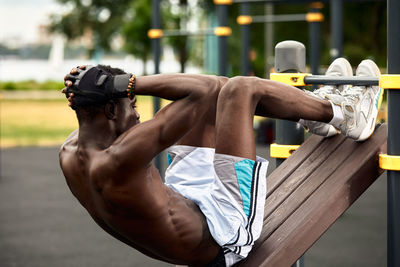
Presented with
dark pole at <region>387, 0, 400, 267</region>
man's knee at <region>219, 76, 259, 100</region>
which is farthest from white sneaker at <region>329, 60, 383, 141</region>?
man's knee at <region>219, 76, 259, 100</region>

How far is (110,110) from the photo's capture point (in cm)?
199

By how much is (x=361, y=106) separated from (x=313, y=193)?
37cm

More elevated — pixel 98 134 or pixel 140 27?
pixel 98 134

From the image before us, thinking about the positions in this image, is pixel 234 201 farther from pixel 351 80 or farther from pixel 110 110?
pixel 351 80

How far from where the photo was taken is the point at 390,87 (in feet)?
7.02

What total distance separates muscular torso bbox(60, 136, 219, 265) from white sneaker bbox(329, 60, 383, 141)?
0.61m

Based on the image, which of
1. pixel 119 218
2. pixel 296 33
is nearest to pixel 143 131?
pixel 119 218

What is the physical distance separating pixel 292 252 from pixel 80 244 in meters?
2.99

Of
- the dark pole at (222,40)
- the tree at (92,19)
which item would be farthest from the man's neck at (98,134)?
the tree at (92,19)

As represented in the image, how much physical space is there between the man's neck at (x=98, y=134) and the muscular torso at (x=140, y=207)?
0.02 metres

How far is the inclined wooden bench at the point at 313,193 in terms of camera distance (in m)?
2.24

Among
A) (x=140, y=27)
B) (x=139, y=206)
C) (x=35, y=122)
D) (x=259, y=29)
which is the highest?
(x=139, y=206)

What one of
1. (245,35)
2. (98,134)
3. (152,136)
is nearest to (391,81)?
(152,136)

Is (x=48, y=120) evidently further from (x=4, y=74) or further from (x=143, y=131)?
(x=4, y=74)
